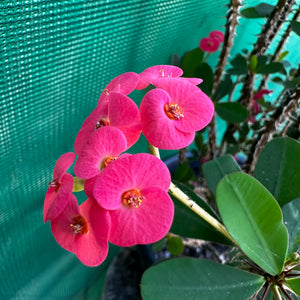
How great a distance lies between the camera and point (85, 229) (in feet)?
1.38

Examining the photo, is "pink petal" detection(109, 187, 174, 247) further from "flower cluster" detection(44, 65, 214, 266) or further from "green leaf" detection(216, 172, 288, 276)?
"green leaf" detection(216, 172, 288, 276)

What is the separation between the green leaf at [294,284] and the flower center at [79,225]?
368 millimetres

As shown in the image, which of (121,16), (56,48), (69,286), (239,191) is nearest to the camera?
(239,191)

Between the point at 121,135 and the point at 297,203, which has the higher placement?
the point at 121,135

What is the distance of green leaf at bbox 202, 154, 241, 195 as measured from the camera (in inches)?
27.4

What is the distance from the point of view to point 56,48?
0.74 meters

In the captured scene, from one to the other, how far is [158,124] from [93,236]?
180 mm

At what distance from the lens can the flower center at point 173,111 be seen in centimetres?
41

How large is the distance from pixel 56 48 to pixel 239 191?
56 cm

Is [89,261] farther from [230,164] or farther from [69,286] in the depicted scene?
[69,286]

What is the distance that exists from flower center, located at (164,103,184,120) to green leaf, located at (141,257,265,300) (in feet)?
0.88

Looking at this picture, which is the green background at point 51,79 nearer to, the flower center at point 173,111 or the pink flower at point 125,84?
the pink flower at point 125,84

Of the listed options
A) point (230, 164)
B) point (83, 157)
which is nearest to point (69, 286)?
point (230, 164)

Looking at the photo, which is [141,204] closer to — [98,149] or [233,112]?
[98,149]
